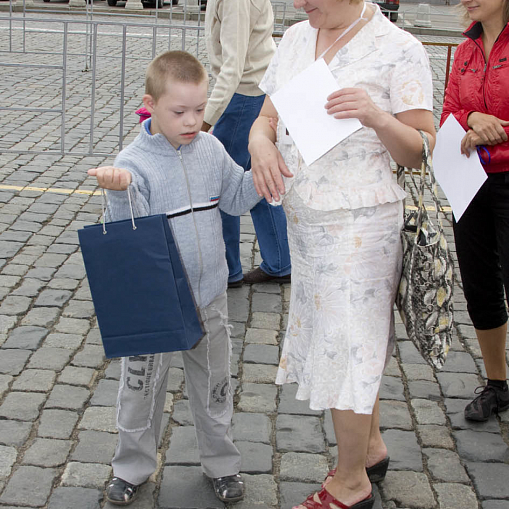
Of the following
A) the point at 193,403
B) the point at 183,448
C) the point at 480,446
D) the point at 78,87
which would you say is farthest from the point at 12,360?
the point at 78,87

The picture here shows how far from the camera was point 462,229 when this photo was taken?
11.1 ft

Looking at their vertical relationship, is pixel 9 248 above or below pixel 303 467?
below

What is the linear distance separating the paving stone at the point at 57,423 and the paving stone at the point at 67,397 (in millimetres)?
51

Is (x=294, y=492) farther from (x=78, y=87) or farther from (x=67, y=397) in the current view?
(x=78, y=87)

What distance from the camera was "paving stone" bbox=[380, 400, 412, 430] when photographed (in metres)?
3.53

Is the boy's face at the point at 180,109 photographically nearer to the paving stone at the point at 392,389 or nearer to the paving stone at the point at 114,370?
the paving stone at the point at 114,370

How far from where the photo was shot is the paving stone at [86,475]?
9.96 ft

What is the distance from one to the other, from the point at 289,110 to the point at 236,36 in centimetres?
184

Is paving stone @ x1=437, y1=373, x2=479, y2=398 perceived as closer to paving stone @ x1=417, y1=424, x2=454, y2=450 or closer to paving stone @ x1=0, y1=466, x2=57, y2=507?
paving stone @ x1=417, y1=424, x2=454, y2=450

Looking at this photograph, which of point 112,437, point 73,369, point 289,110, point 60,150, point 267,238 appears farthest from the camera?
point 60,150

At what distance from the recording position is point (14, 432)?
334cm

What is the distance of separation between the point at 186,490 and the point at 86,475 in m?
0.40

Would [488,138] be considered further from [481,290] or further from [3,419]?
[3,419]

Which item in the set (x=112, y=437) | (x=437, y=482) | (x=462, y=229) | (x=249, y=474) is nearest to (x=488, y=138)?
(x=462, y=229)
